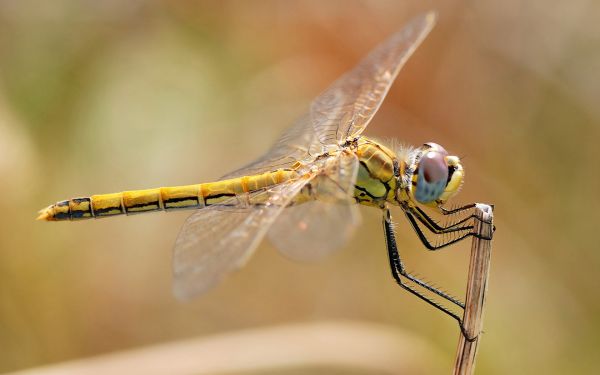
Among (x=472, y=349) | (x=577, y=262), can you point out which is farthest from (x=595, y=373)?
(x=472, y=349)

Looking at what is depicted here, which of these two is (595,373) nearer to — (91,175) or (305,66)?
(305,66)

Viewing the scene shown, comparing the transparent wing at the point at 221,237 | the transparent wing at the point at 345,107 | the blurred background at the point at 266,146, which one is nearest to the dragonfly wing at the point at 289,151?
the transparent wing at the point at 345,107

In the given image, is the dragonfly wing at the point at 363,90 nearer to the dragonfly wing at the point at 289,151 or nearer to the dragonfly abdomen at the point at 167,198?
the dragonfly wing at the point at 289,151

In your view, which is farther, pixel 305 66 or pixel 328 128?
pixel 305 66

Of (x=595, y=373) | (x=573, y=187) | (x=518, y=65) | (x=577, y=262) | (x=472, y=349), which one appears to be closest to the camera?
(x=472, y=349)

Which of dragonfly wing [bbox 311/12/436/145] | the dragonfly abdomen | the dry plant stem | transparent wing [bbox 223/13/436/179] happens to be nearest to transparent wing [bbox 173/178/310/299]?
the dragonfly abdomen

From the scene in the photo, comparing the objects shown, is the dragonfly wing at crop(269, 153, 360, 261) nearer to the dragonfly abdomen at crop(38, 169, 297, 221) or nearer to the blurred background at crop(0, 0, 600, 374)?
the dragonfly abdomen at crop(38, 169, 297, 221)

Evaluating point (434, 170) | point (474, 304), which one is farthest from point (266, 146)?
point (474, 304)
